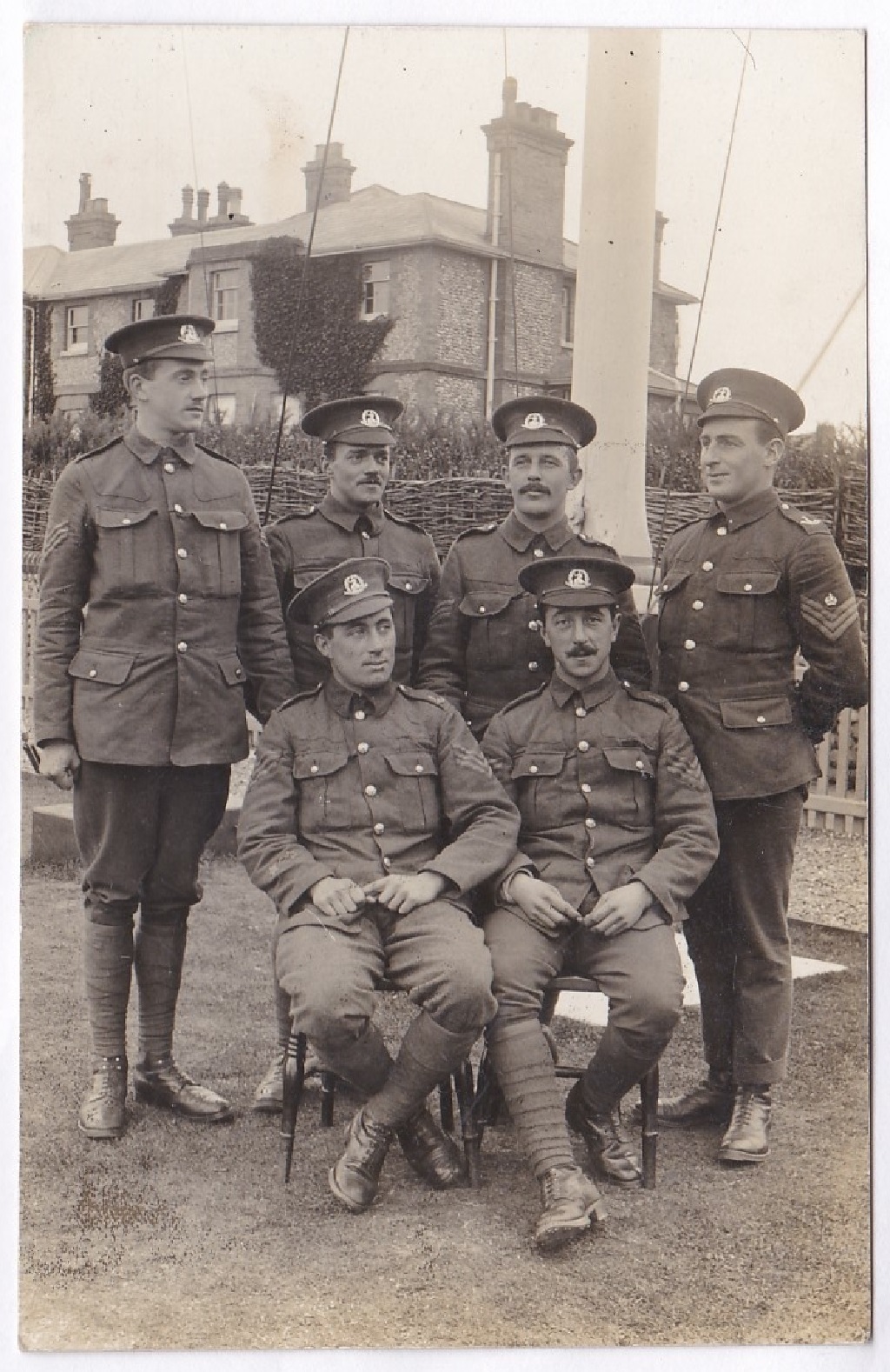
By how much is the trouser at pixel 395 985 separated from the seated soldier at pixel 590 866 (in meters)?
0.12

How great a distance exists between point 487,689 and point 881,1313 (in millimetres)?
1975

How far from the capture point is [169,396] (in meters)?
3.74

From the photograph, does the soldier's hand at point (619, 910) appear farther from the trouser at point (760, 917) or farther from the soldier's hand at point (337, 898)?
the soldier's hand at point (337, 898)

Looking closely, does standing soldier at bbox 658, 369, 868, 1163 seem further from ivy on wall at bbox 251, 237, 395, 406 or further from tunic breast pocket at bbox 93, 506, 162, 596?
tunic breast pocket at bbox 93, 506, 162, 596

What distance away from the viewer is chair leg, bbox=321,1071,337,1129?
380 centimetres

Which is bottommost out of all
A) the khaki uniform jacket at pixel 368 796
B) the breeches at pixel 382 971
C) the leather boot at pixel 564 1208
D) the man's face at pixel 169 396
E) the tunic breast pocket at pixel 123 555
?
the leather boot at pixel 564 1208

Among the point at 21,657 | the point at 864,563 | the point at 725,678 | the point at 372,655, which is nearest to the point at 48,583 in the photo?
the point at 21,657

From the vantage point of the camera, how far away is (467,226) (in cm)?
416

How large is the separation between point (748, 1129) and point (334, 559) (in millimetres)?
2047

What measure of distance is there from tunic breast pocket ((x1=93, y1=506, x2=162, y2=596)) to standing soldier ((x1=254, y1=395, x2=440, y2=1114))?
0.45 metres

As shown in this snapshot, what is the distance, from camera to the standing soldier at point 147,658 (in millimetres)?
3676

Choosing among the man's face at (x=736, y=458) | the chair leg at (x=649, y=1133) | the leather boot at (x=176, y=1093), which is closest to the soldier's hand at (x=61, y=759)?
the leather boot at (x=176, y=1093)

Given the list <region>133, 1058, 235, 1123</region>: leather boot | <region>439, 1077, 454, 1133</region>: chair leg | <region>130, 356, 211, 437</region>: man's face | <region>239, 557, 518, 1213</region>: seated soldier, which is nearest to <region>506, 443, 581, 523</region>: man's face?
<region>239, 557, 518, 1213</region>: seated soldier

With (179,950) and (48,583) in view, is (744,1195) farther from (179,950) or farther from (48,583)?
(48,583)
